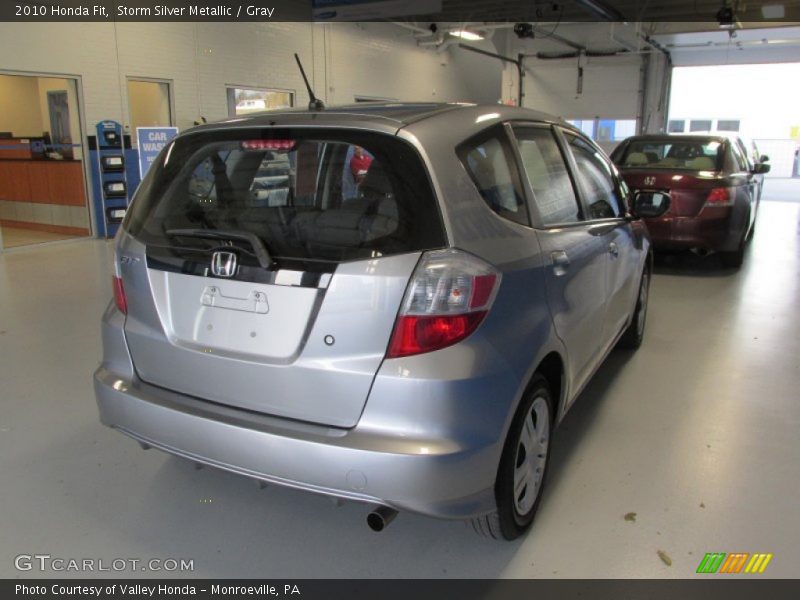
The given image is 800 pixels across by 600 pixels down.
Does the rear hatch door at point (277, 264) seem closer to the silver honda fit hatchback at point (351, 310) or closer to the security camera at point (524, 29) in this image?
the silver honda fit hatchback at point (351, 310)

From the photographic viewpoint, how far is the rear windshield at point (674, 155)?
640 centimetres

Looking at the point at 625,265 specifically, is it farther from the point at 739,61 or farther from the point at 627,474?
the point at 739,61

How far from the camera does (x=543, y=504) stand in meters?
2.37

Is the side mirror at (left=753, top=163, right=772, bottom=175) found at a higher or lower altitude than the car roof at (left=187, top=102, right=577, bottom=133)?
lower

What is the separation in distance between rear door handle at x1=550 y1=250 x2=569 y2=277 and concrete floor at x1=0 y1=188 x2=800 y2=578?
88 cm

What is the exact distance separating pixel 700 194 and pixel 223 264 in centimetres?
537

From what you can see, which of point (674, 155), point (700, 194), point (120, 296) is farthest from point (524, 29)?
point (120, 296)

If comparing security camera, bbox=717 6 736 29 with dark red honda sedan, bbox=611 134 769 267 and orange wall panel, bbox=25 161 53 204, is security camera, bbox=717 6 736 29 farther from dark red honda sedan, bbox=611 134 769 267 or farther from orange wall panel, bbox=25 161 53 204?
orange wall panel, bbox=25 161 53 204

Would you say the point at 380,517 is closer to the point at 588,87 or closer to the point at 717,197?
the point at 717,197

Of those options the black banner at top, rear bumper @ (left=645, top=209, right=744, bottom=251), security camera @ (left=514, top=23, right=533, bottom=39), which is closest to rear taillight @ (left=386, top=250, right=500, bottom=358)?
rear bumper @ (left=645, top=209, right=744, bottom=251)

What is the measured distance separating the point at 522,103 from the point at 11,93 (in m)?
11.9

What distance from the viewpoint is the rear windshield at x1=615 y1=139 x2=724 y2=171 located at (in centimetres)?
640

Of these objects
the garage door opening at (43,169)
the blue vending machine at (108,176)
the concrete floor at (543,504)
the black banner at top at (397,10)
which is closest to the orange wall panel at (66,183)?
the garage door opening at (43,169)

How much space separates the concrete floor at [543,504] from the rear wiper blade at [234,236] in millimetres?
1026
